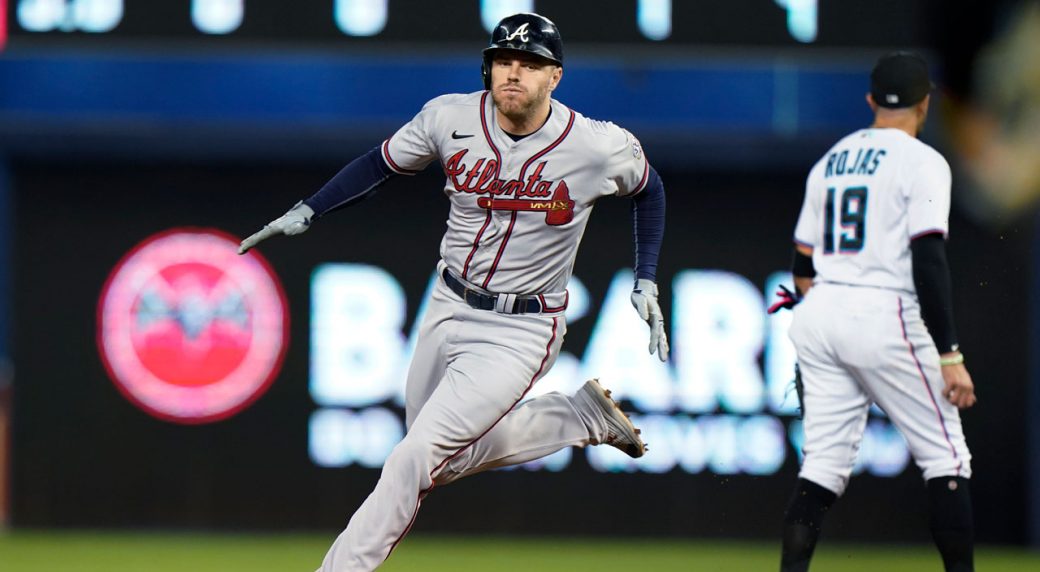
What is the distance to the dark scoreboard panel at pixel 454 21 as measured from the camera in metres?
6.87

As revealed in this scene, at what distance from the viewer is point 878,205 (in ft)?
16.2

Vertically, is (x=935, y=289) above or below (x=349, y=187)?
below

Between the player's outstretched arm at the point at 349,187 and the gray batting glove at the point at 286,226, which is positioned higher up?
the player's outstretched arm at the point at 349,187

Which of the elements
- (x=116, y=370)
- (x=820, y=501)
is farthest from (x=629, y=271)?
(x=820, y=501)

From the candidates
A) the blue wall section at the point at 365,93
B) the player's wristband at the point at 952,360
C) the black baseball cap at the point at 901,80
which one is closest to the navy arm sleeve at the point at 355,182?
the black baseball cap at the point at 901,80

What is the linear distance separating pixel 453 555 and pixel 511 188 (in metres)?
3.03

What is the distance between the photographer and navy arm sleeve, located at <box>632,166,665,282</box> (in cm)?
504

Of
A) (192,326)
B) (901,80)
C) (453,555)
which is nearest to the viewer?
(901,80)

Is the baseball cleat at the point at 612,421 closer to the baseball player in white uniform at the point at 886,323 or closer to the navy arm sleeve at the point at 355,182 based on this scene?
the baseball player in white uniform at the point at 886,323

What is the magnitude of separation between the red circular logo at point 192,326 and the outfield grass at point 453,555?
2.27 feet

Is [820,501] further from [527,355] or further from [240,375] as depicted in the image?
[240,375]

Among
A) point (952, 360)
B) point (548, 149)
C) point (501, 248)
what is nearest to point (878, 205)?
point (952, 360)

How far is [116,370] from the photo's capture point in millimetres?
7891

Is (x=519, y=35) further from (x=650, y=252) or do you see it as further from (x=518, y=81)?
(x=650, y=252)
